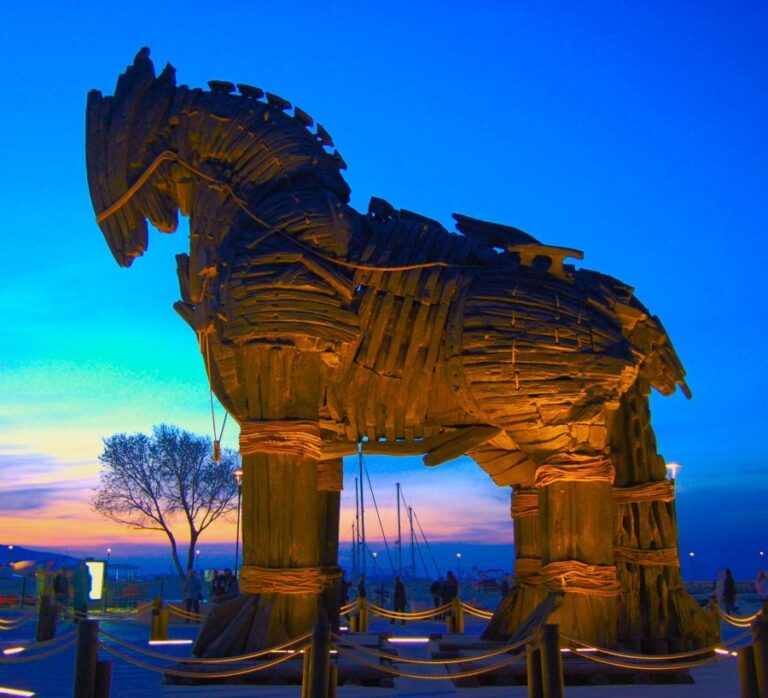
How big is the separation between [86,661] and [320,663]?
1462mm

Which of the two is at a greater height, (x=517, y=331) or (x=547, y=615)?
(x=517, y=331)

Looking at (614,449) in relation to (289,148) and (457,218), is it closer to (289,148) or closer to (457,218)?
(457,218)

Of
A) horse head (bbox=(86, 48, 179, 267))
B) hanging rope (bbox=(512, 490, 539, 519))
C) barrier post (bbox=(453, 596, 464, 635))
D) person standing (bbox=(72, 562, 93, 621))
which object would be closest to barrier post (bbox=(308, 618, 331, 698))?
hanging rope (bbox=(512, 490, 539, 519))

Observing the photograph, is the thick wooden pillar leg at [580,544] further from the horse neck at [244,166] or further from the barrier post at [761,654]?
the horse neck at [244,166]

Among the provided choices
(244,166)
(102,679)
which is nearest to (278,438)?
(102,679)

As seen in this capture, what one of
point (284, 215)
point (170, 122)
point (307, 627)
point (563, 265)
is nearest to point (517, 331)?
point (563, 265)

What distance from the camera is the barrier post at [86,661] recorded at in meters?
5.43

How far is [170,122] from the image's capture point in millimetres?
8625

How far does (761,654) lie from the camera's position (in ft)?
18.2

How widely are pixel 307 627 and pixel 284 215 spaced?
3.58 m

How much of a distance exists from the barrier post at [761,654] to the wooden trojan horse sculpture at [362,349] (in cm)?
196

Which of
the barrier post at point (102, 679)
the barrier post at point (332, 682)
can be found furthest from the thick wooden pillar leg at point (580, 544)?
the barrier post at point (102, 679)

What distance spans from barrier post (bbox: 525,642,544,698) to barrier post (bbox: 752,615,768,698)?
4.45 ft

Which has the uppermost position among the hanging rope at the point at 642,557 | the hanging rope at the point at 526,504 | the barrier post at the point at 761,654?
the hanging rope at the point at 526,504
